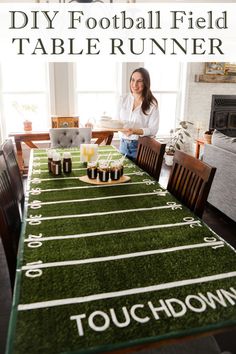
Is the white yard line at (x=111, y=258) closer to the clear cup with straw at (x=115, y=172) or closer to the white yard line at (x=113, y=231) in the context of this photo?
the white yard line at (x=113, y=231)

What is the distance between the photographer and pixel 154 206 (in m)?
1.39

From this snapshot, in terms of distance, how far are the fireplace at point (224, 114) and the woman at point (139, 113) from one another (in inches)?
113

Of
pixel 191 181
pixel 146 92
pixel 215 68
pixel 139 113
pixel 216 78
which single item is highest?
pixel 215 68

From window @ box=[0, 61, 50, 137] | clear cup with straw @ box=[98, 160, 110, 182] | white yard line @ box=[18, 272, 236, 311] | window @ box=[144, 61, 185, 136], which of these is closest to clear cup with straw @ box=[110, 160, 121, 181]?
clear cup with straw @ box=[98, 160, 110, 182]

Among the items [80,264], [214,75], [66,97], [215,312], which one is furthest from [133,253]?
[214,75]

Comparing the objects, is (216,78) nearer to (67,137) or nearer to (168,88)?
(168,88)

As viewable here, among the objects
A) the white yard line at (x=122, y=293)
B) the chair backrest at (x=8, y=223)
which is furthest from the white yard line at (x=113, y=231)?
the white yard line at (x=122, y=293)

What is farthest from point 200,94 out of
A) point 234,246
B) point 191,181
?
point 191,181

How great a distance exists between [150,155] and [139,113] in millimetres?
513

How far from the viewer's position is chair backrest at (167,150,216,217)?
1.43m

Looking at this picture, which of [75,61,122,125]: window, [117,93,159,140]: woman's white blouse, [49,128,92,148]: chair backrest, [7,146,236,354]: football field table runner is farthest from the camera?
[75,61,122,125]: window

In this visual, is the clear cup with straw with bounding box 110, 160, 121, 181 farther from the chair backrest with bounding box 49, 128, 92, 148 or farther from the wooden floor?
the chair backrest with bounding box 49, 128, 92, 148

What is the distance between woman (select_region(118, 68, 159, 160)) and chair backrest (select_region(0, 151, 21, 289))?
108cm

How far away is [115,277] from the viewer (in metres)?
0.88
